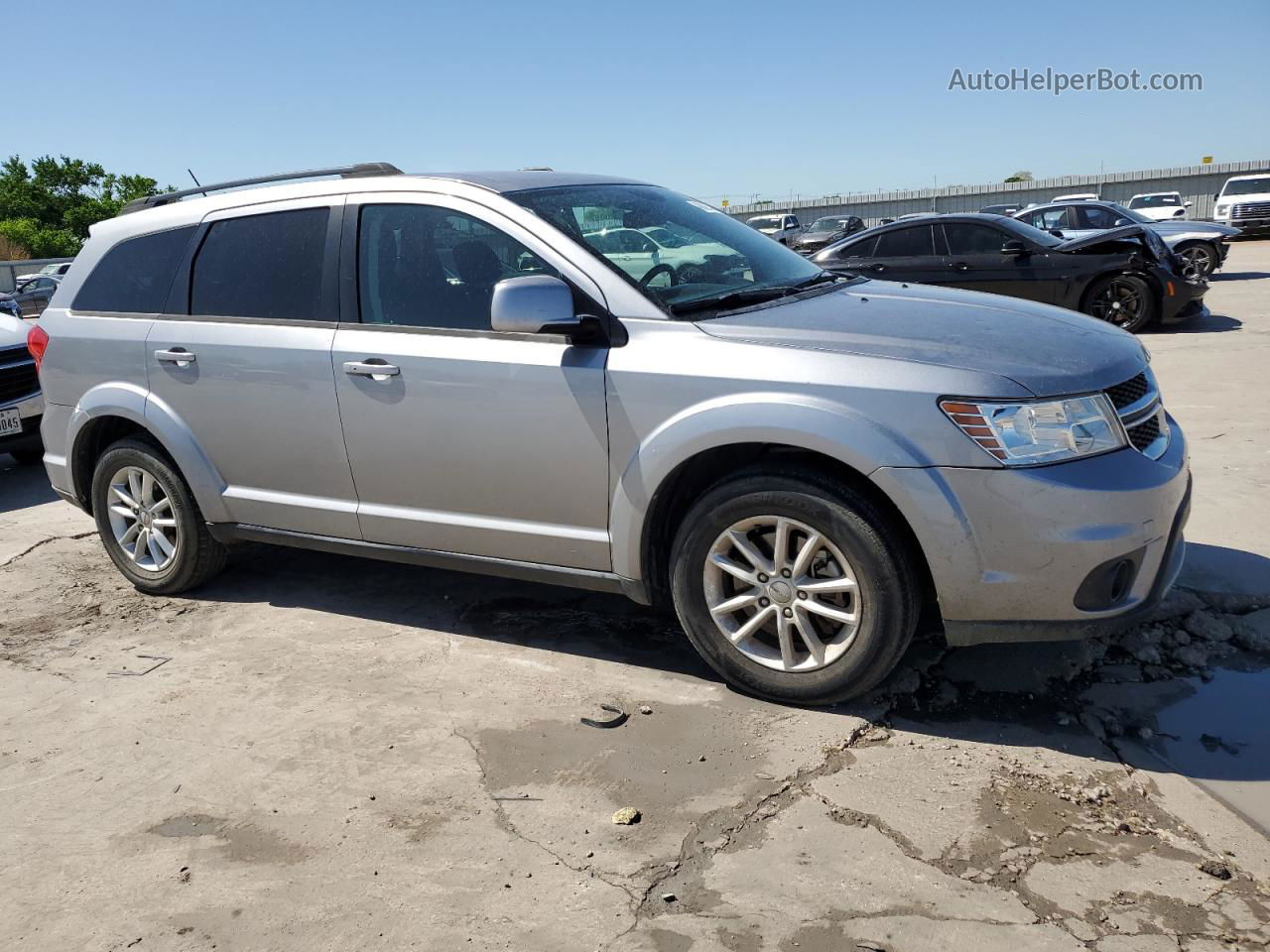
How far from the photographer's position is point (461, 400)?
396cm

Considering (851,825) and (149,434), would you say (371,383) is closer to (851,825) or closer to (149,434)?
(149,434)

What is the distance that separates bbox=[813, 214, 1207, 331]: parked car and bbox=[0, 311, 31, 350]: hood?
809 centimetres

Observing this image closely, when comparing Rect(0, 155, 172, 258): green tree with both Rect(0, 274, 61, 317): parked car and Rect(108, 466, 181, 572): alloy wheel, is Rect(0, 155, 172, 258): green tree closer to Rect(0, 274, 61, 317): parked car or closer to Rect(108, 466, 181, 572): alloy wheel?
→ Rect(0, 274, 61, 317): parked car

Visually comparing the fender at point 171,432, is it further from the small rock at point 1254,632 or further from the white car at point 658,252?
the small rock at point 1254,632

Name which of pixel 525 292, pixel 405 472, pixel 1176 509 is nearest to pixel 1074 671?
pixel 1176 509

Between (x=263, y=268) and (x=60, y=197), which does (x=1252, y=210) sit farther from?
(x=60, y=197)

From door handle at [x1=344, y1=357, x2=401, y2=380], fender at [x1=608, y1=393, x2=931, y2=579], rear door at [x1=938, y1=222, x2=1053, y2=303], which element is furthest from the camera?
rear door at [x1=938, y1=222, x2=1053, y2=303]

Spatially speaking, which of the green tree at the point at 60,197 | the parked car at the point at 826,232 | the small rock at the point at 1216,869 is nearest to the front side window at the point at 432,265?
the small rock at the point at 1216,869

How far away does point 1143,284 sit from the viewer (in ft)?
40.8

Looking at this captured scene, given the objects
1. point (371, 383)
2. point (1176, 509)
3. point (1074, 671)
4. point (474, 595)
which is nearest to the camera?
point (1176, 509)

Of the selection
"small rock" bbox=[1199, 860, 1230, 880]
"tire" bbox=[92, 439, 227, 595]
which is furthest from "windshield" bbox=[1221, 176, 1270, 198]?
"small rock" bbox=[1199, 860, 1230, 880]

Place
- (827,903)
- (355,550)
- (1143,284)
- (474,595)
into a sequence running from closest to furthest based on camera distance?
Answer: (827,903) < (355,550) < (474,595) < (1143,284)

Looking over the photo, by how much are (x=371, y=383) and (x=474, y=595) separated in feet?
4.07

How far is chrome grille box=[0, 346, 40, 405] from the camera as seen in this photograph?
26.3 ft
